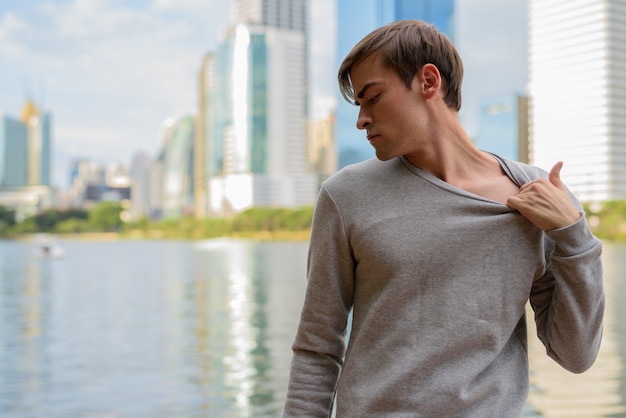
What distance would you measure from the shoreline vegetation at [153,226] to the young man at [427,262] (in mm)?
45744

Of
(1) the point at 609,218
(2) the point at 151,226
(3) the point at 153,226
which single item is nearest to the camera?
(1) the point at 609,218

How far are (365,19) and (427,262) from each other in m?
3.40

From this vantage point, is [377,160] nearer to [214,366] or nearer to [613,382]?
[613,382]

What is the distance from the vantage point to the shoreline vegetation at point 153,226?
50969 millimetres

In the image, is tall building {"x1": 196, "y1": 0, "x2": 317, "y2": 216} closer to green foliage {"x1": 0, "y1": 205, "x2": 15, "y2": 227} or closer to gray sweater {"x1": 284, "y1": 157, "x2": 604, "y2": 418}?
green foliage {"x1": 0, "y1": 205, "x2": 15, "y2": 227}

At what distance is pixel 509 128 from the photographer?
4.62m

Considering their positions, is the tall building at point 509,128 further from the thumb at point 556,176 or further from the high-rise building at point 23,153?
the high-rise building at point 23,153

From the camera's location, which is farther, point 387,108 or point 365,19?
point 365,19

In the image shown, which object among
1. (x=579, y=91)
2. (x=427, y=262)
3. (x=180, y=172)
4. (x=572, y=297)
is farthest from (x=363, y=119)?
(x=180, y=172)

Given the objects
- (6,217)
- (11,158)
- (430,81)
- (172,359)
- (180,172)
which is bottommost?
(172,359)

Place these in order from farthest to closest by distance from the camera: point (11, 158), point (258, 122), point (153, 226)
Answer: point (11, 158), point (258, 122), point (153, 226)

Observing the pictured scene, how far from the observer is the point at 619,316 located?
310 inches

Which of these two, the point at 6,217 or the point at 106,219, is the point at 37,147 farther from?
the point at 106,219

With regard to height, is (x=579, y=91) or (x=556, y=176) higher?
(x=579, y=91)
